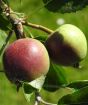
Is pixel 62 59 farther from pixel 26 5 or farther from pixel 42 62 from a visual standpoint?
pixel 26 5

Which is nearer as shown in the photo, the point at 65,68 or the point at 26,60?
the point at 26,60

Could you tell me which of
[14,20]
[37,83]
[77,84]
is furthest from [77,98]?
[14,20]

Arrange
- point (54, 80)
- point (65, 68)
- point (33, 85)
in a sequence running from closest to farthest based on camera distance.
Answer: point (33, 85), point (54, 80), point (65, 68)

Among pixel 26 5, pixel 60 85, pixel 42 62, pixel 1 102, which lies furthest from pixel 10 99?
pixel 42 62

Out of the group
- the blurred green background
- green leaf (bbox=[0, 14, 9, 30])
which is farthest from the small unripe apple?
the blurred green background

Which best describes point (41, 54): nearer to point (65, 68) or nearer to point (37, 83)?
point (37, 83)

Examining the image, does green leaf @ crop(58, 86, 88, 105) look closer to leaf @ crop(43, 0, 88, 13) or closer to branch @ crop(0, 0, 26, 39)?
branch @ crop(0, 0, 26, 39)

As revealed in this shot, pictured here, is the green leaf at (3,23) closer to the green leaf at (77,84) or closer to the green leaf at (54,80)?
the green leaf at (54,80)

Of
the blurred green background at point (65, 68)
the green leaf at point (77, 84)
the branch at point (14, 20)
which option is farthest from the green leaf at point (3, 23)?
the blurred green background at point (65, 68)
